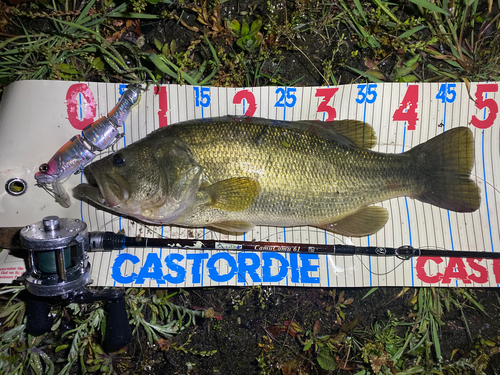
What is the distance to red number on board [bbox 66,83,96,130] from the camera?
7.85ft

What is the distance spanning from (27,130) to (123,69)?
2.92ft

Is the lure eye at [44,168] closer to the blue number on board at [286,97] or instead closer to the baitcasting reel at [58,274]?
the baitcasting reel at [58,274]

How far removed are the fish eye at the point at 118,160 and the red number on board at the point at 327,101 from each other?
5.05 feet

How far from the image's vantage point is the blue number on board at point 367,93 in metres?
2.45

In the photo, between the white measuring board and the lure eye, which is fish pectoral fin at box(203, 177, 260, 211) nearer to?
the white measuring board

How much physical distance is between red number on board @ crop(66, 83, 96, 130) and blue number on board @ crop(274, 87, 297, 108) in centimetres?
150

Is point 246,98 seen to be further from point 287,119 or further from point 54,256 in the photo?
point 54,256

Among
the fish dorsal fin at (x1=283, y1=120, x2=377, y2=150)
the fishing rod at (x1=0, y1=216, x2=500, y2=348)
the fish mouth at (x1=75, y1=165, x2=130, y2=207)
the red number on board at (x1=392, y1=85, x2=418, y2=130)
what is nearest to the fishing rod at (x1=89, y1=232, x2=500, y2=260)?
the fishing rod at (x1=0, y1=216, x2=500, y2=348)

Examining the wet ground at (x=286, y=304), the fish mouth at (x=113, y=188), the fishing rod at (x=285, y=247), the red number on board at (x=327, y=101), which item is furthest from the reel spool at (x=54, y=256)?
the red number on board at (x=327, y=101)

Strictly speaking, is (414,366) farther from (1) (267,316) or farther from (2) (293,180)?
(2) (293,180)

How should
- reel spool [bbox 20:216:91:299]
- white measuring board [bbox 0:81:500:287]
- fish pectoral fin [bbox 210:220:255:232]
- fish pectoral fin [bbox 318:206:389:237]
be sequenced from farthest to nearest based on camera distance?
1. white measuring board [bbox 0:81:500:287]
2. fish pectoral fin [bbox 318:206:389:237]
3. fish pectoral fin [bbox 210:220:255:232]
4. reel spool [bbox 20:216:91:299]

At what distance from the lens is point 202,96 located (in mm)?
2420

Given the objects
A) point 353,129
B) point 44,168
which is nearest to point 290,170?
point 353,129

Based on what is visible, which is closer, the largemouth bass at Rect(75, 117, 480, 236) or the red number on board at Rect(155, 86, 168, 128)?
the largemouth bass at Rect(75, 117, 480, 236)
